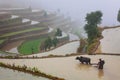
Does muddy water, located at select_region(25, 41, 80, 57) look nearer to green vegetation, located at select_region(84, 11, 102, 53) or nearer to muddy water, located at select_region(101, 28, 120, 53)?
green vegetation, located at select_region(84, 11, 102, 53)

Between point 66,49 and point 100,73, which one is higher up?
point 66,49

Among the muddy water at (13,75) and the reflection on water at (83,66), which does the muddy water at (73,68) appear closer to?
the reflection on water at (83,66)

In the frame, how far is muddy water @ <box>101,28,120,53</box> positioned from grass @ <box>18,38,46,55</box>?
1061 cm

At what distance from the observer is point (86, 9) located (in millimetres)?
139125

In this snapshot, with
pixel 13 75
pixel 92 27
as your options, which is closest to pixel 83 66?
pixel 13 75

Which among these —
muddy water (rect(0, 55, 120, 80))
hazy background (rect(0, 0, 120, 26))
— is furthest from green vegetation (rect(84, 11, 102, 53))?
hazy background (rect(0, 0, 120, 26))

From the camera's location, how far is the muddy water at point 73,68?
17027 millimetres

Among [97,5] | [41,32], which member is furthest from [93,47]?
[97,5]

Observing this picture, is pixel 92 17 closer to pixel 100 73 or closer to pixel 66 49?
pixel 66 49

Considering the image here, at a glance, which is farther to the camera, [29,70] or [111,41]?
[111,41]

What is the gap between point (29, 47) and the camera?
140 ft

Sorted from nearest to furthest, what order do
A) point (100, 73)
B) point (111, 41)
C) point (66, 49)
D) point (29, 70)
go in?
point (29, 70) < point (100, 73) < point (111, 41) < point (66, 49)

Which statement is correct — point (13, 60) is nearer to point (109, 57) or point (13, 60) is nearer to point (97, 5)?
point (109, 57)

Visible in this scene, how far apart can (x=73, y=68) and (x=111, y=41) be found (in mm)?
10373
